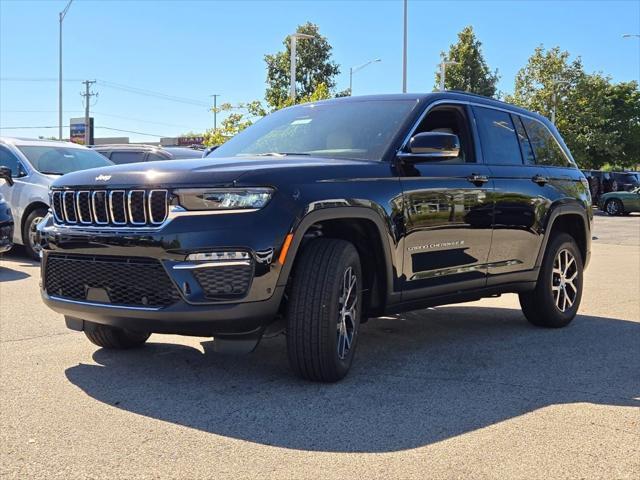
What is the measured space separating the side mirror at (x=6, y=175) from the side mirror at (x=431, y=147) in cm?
704

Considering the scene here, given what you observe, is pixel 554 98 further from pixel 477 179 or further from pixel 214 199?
pixel 214 199

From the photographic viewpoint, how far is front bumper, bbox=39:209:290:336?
12.6 ft

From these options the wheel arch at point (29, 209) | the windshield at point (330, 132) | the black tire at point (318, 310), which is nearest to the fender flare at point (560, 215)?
the windshield at point (330, 132)

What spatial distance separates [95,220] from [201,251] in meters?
0.77

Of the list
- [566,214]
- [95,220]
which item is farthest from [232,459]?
[566,214]

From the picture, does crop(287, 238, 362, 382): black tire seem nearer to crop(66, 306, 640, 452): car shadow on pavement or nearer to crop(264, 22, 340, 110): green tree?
crop(66, 306, 640, 452): car shadow on pavement

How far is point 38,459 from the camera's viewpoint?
10.5 feet

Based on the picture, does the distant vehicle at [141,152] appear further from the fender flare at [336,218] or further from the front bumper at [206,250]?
the front bumper at [206,250]

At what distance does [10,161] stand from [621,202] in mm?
26994

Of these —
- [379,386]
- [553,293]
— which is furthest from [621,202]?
[379,386]

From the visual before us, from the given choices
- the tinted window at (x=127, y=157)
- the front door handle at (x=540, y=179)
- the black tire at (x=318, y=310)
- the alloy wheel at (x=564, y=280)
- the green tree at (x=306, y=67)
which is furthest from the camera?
the green tree at (x=306, y=67)

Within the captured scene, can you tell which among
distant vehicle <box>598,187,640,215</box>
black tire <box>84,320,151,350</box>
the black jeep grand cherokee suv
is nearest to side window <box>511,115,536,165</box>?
the black jeep grand cherokee suv

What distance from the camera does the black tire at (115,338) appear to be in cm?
502

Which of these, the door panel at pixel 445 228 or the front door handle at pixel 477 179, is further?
the front door handle at pixel 477 179
